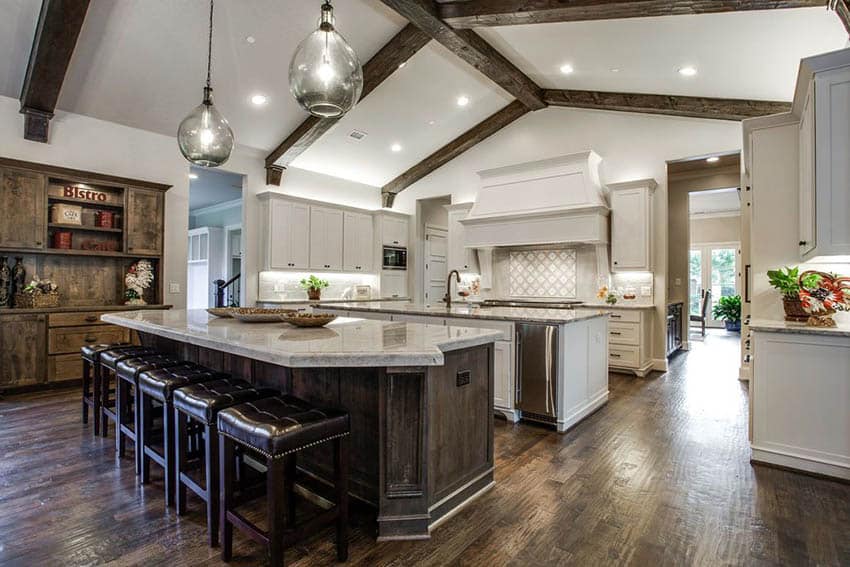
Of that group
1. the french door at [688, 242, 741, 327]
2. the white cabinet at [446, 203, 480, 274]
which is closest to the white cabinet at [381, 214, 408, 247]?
the white cabinet at [446, 203, 480, 274]

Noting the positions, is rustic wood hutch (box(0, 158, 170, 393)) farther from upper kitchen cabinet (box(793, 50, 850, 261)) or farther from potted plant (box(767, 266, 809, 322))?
upper kitchen cabinet (box(793, 50, 850, 261))

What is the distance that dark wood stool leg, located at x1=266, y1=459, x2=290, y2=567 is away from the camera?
1.60m

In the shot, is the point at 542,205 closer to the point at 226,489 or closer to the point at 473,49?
the point at 473,49

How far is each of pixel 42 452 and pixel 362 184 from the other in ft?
20.6

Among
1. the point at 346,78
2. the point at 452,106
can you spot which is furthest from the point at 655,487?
the point at 452,106

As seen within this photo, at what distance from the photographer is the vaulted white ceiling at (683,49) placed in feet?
11.7

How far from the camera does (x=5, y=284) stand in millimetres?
4469

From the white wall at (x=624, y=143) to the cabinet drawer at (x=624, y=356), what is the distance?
0.62 metres

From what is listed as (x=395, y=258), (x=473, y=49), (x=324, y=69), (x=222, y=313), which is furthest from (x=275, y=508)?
(x=395, y=258)

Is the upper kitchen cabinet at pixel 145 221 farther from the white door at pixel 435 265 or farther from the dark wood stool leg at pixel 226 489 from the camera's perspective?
the white door at pixel 435 265

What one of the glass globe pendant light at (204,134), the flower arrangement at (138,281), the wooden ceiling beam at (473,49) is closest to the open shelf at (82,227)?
the flower arrangement at (138,281)

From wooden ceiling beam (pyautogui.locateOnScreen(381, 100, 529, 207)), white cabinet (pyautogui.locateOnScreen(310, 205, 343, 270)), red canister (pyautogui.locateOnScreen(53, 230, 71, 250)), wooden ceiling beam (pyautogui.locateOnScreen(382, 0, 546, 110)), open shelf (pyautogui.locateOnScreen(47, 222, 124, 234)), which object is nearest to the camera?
wooden ceiling beam (pyautogui.locateOnScreen(382, 0, 546, 110))

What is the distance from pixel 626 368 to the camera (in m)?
5.80

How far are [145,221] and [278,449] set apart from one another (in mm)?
4816
